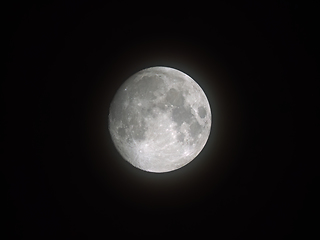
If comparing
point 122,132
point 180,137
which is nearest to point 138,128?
point 122,132

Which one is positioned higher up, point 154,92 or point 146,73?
point 146,73

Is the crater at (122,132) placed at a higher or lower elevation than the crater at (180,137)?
lower

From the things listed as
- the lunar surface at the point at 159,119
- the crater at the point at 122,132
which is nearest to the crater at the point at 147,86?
the lunar surface at the point at 159,119

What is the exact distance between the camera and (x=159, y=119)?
2.02 m

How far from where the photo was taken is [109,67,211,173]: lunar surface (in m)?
2.04

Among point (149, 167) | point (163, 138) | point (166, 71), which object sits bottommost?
point (149, 167)

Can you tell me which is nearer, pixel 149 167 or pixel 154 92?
pixel 154 92

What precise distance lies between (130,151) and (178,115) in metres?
0.61

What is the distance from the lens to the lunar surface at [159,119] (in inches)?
80.2

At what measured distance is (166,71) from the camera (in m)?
2.26

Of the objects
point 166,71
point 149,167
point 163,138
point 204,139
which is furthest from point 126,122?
point 204,139

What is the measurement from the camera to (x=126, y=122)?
6.95ft

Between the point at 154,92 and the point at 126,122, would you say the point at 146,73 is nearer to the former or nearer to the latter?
the point at 154,92

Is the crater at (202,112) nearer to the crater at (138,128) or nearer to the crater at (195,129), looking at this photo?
the crater at (195,129)
